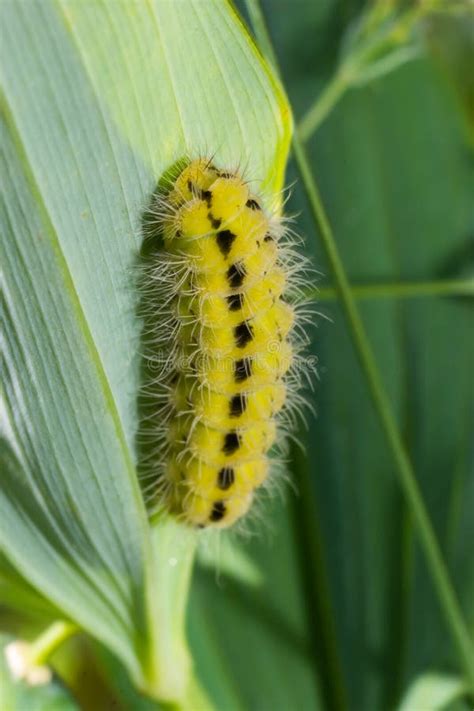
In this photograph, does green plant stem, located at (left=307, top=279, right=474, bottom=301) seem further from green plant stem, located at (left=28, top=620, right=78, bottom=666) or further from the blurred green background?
green plant stem, located at (left=28, top=620, right=78, bottom=666)

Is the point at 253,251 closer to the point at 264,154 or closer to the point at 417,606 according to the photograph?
the point at 264,154

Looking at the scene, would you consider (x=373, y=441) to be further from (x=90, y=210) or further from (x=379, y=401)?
(x=90, y=210)

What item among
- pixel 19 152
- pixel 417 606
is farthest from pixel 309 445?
pixel 19 152

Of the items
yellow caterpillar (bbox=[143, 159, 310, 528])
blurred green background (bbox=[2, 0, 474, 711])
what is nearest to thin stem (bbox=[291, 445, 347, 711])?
blurred green background (bbox=[2, 0, 474, 711])

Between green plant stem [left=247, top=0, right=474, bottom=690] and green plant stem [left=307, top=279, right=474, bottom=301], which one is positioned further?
green plant stem [left=307, top=279, right=474, bottom=301]

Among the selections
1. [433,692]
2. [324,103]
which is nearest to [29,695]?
[433,692]
